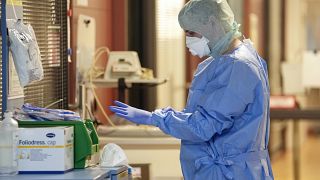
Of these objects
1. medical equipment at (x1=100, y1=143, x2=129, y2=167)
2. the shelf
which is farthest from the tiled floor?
medical equipment at (x1=100, y1=143, x2=129, y2=167)

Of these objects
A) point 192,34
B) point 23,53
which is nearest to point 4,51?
point 23,53

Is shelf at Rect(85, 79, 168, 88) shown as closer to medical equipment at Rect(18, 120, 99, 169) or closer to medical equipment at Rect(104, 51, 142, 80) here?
medical equipment at Rect(104, 51, 142, 80)

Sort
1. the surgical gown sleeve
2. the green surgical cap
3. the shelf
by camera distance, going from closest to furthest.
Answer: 1. the surgical gown sleeve
2. the green surgical cap
3. the shelf

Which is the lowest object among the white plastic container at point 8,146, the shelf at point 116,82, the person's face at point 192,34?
the white plastic container at point 8,146

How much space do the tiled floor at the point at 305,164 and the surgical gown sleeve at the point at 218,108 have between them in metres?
2.96

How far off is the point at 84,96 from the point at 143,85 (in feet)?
1.84

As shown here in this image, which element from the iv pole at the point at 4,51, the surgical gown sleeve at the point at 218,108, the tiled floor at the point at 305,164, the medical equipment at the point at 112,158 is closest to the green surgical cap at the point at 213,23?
the surgical gown sleeve at the point at 218,108

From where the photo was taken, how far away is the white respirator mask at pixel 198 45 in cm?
333

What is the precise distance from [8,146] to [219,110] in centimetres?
85

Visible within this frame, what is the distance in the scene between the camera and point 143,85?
4.77 m

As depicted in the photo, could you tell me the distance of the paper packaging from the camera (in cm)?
284

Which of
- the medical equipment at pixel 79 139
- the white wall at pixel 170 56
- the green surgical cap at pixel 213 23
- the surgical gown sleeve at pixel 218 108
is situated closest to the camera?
the medical equipment at pixel 79 139

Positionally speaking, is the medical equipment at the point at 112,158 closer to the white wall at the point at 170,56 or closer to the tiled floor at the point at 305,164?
the white wall at the point at 170,56

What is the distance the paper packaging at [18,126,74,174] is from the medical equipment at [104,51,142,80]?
5.64ft
